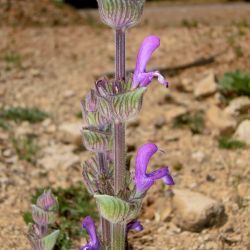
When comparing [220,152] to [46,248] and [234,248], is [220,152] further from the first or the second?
[46,248]

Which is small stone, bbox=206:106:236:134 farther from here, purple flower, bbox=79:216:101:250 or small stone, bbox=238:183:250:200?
purple flower, bbox=79:216:101:250

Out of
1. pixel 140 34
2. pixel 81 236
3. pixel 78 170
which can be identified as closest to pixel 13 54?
pixel 140 34

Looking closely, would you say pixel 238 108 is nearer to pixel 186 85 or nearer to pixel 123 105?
pixel 186 85

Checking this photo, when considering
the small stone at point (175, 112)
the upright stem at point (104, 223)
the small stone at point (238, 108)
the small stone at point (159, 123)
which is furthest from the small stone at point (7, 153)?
the upright stem at point (104, 223)

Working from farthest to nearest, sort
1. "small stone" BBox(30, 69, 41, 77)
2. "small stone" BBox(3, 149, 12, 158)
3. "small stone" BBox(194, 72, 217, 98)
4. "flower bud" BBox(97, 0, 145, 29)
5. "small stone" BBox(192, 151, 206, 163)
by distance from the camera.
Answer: "small stone" BBox(30, 69, 41, 77) → "small stone" BBox(194, 72, 217, 98) → "small stone" BBox(3, 149, 12, 158) → "small stone" BBox(192, 151, 206, 163) → "flower bud" BBox(97, 0, 145, 29)

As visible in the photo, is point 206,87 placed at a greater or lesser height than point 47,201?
lesser

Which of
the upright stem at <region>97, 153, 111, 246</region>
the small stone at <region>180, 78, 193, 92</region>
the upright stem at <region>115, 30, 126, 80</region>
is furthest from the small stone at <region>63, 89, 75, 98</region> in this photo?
the upright stem at <region>115, 30, 126, 80</region>

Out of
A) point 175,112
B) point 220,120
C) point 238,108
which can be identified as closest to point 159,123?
point 175,112
